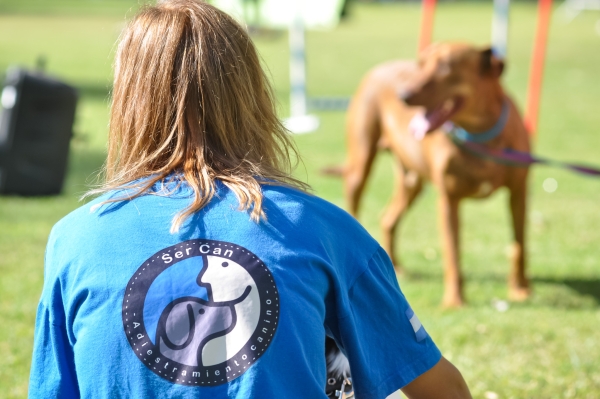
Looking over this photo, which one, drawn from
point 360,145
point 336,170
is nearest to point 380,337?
point 360,145

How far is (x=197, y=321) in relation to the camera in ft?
4.66

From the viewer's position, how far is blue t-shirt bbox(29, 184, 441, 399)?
1.42 meters

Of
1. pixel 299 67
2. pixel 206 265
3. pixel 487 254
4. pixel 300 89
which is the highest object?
pixel 206 265

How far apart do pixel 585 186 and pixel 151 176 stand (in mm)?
7124

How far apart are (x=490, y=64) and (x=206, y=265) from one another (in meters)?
3.49

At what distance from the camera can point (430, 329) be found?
4152 millimetres

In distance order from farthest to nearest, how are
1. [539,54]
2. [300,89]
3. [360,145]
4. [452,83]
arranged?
[300,89] → [539,54] → [360,145] → [452,83]

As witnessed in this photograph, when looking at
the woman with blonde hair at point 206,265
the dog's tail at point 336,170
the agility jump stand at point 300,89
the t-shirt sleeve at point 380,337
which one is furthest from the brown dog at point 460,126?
the agility jump stand at point 300,89

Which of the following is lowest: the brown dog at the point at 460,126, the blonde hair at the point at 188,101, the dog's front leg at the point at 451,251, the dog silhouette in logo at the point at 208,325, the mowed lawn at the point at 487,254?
the mowed lawn at the point at 487,254

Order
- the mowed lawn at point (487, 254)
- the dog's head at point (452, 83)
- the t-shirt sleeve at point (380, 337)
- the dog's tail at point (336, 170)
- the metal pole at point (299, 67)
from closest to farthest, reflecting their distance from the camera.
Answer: the t-shirt sleeve at point (380, 337) < the mowed lawn at point (487, 254) < the dog's head at point (452, 83) < the dog's tail at point (336, 170) < the metal pole at point (299, 67)

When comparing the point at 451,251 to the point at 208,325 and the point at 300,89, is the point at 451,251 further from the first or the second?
the point at 300,89

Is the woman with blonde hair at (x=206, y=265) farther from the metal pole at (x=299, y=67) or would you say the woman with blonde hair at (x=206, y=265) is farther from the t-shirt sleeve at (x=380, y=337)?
the metal pole at (x=299, y=67)

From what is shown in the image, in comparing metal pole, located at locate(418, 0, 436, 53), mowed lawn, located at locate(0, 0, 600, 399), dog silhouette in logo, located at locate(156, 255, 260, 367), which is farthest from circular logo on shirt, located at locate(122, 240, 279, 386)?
metal pole, located at locate(418, 0, 436, 53)

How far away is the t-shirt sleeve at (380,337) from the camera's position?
1.59 meters
